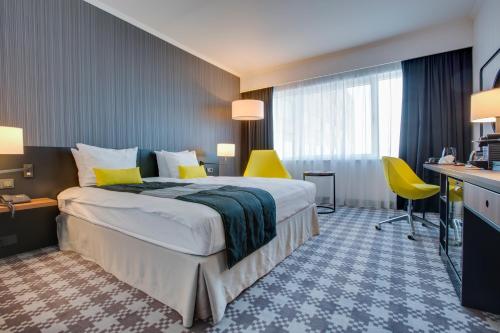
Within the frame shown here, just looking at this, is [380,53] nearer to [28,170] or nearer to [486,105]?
[486,105]

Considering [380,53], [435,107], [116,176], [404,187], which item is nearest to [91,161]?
[116,176]

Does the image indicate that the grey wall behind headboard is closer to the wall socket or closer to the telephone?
the wall socket

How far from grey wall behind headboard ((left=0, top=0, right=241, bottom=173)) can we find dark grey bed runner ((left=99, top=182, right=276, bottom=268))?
1426 millimetres

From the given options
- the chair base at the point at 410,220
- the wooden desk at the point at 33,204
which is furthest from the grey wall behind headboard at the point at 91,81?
the chair base at the point at 410,220

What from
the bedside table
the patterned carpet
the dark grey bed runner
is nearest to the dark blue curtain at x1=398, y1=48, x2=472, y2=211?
the patterned carpet

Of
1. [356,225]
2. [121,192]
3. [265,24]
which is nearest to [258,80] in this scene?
[265,24]

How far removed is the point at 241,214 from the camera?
1.54 m

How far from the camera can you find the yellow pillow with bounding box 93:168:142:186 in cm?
240

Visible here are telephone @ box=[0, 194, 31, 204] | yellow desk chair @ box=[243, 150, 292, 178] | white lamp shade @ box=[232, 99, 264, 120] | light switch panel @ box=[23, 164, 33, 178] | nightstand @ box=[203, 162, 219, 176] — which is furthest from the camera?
white lamp shade @ box=[232, 99, 264, 120]

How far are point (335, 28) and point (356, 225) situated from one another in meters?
2.78

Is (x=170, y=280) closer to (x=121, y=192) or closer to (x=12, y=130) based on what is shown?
(x=121, y=192)

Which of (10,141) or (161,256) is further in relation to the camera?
(10,141)

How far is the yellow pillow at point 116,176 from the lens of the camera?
2.40m

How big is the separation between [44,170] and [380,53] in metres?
4.80
